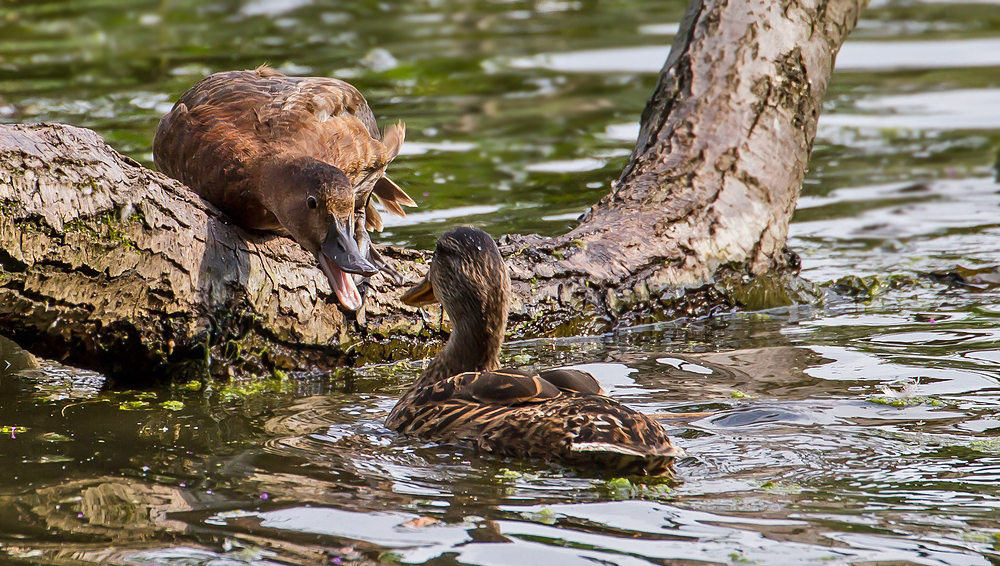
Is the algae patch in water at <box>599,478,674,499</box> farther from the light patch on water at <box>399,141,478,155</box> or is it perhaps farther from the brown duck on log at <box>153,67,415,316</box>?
the light patch on water at <box>399,141,478,155</box>

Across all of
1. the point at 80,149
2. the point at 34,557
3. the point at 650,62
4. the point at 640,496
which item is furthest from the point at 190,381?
→ the point at 650,62

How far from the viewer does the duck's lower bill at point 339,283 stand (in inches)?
251

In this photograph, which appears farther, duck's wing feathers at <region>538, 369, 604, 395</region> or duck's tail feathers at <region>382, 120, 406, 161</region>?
duck's tail feathers at <region>382, 120, 406, 161</region>

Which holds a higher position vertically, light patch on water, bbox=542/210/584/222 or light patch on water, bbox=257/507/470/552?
light patch on water, bbox=542/210/584/222

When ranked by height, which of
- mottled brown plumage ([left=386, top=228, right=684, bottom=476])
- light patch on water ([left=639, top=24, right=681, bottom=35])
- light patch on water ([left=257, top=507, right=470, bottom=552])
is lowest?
light patch on water ([left=257, top=507, right=470, bottom=552])

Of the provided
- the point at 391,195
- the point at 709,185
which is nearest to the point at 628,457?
the point at 709,185

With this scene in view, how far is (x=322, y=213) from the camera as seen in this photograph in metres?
6.25

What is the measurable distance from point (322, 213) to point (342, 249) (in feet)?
0.69

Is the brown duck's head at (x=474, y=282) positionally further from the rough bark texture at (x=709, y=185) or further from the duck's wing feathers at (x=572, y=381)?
the rough bark texture at (x=709, y=185)

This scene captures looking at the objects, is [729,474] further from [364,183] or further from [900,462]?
[364,183]

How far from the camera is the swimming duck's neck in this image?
5887mm

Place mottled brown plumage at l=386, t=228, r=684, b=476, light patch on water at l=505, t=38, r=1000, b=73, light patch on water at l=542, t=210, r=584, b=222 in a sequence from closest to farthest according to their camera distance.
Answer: mottled brown plumage at l=386, t=228, r=684, b=476, light patch on water at l=542, t=210, r=584, b=222, light patch on water at l=505, t=38, r=1000, b=73

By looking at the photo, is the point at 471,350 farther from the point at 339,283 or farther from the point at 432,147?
the point at 432,147

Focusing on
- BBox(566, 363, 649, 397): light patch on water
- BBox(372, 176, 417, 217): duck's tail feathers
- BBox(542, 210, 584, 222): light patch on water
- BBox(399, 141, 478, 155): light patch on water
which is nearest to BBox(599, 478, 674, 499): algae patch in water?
BBox(566, 363, 649, 397): light patch on water
